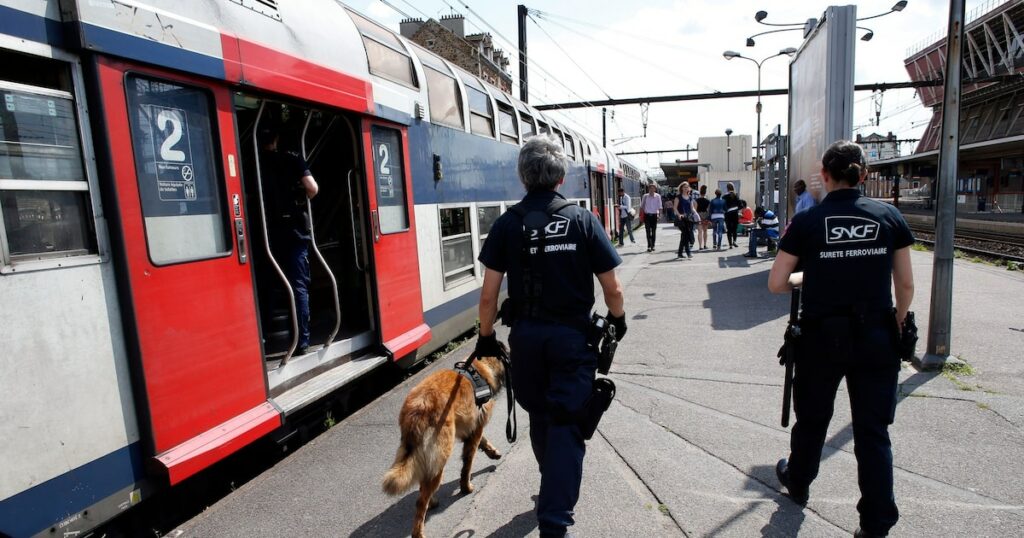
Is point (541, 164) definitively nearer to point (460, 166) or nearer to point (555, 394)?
point (555, 394)

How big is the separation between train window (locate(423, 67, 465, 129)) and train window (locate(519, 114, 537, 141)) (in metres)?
2.53

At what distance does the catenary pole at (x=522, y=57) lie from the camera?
1853 cm

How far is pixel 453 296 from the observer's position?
23.0 ft

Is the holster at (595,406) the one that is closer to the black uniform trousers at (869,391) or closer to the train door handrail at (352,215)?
the black uniform trousers at (869,391)

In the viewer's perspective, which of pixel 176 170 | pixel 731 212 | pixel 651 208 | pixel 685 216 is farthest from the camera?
pixel 731 212

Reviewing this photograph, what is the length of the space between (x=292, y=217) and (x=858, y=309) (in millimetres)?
4118

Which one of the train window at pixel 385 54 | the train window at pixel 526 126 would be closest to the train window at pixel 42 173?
the train window at pixel 385 54

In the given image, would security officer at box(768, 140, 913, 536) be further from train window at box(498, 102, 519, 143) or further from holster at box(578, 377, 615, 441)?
train window at box(498, 102, 519, 143)

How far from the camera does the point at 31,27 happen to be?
2586 millimetres

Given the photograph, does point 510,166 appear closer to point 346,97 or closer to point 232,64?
point 346,97

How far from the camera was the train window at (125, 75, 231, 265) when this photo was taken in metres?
3.11

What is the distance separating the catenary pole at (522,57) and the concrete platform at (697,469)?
1434 cm

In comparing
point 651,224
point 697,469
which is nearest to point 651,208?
point 651,224

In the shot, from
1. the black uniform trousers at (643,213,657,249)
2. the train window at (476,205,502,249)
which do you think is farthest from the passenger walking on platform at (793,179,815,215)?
the black uniform trousers at (643,213,657,249)
